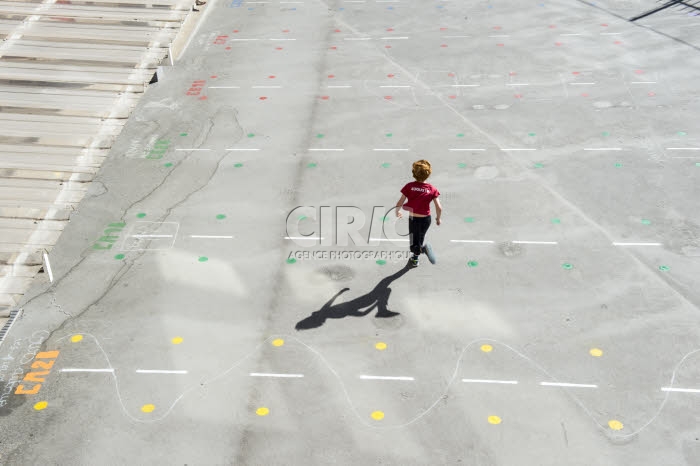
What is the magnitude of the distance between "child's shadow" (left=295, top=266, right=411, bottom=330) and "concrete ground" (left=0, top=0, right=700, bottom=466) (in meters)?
0.03

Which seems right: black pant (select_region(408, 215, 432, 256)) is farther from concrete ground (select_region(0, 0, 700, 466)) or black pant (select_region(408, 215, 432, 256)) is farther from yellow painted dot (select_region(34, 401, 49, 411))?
yellow painted dot (select_region(34, 401, 49, 411))

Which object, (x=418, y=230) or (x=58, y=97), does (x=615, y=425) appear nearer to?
(x=418, y=230)

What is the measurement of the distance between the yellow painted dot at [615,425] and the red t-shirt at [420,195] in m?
3.70

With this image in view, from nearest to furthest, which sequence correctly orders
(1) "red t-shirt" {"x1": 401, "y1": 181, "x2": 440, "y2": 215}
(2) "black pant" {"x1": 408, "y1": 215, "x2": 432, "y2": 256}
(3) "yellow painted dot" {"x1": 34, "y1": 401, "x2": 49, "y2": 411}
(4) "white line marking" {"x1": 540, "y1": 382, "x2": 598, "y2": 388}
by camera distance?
(3) "yellow painted dot" {"x1": 34, "y1": 401, "x2": 49, "y2": 411} → (4) "white line marking" {"x1": 540, "y1": 382, "x2": 598, "y2": 388} → (1) "red t-shirt" {"x1": 401, "y1": 181, "x2": 440, "y2": 215} → (2) "black pant" {"x1": 408, "y1": 215, "x2": 432, "y2": 256}

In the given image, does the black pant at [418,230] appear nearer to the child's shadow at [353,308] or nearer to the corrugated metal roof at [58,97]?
the child's shadow at [353,308]

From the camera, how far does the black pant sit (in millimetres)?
9914

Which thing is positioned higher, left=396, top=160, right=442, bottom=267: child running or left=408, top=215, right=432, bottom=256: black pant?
left=396, top=160, right=442, bottom=267: child running

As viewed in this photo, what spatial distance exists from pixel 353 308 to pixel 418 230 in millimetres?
1515

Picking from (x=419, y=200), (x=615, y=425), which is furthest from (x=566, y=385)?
(x=419, y=200)

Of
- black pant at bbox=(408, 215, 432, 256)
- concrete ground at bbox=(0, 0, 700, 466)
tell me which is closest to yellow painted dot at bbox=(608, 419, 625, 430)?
concrete ground at bbox=(0, 0, 700, 466)

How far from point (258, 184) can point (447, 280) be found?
14.1 ft

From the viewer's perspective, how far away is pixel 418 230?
10008 mm

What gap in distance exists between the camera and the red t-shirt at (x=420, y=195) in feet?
31.7

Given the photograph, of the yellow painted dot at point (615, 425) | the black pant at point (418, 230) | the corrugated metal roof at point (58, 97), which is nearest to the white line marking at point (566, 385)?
the yellow painted dot at point (615, 425)
